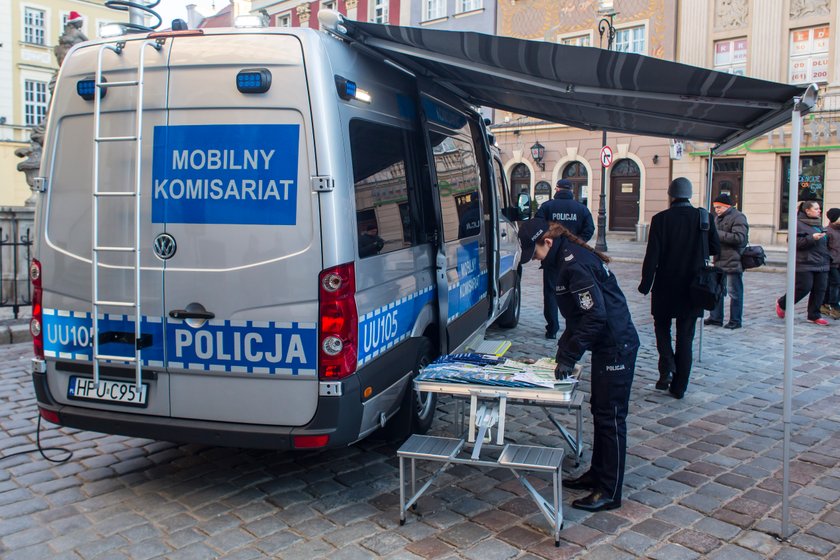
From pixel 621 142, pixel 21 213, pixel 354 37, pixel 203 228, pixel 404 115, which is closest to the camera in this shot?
pixel 203 228

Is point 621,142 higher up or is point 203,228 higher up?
point 621,142

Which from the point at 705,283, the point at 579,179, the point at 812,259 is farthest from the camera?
the point at 579,179

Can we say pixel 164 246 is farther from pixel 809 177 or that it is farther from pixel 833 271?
pixel 809 177

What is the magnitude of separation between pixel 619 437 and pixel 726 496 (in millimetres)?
813

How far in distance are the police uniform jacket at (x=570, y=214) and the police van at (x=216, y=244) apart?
4359 millimetres

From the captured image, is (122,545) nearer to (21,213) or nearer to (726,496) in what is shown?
(726,496)

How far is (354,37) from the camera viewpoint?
434 cm

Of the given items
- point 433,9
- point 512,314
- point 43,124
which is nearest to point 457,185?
point 512,314

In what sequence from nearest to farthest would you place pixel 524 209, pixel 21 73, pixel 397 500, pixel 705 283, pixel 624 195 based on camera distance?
pixel 397 500
pixel 705 283
pixel 524 209
pixel 624 195
pixel 21 73

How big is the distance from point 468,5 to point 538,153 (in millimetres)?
7671

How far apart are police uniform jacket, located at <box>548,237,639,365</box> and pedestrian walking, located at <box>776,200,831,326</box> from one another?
695 cm

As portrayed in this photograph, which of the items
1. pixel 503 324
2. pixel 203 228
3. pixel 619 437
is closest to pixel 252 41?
pixel 203 228

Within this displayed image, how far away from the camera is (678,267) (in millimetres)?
6438

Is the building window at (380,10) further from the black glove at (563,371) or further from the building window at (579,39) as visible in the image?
the black glove at (563,371)
